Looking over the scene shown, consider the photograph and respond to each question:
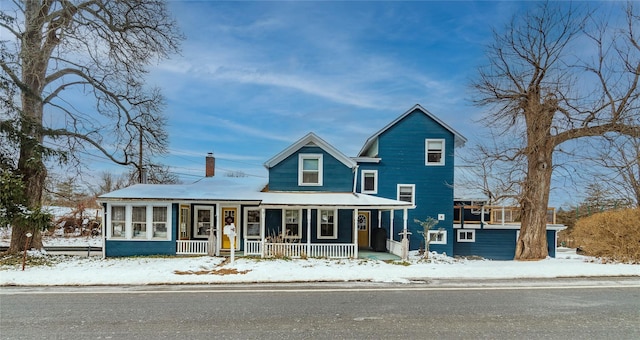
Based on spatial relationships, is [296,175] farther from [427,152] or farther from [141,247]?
[427,152]

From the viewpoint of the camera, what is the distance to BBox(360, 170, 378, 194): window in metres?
22.0

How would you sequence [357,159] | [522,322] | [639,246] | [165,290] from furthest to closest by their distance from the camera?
[357,159], [639,246], [165,290], [522,322]

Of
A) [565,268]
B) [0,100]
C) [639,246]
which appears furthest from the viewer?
[0,100]

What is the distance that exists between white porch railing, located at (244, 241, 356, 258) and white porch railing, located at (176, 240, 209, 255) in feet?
6.00

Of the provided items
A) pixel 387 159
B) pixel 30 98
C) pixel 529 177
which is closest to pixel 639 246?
pixel 529 177

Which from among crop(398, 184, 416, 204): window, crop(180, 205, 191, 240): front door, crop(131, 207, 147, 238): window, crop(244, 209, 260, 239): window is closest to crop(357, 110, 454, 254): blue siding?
crop(398, 184, 416, 204): window

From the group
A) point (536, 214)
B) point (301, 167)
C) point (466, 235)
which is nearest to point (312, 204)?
point (301, 167)

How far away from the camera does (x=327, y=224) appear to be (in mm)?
18516

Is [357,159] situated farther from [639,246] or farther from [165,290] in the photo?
[165,290]

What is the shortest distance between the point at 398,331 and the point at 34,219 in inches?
541

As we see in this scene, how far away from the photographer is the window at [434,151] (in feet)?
71.6

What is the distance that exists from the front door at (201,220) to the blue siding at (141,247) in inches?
72.3

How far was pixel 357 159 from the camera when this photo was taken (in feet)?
71.8

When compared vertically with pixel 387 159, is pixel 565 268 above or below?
below
